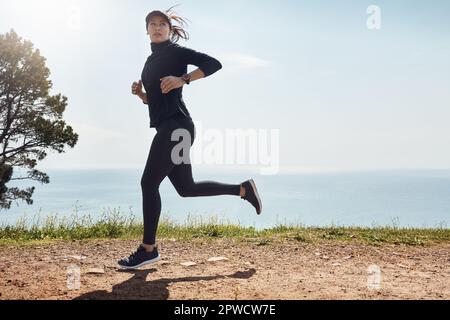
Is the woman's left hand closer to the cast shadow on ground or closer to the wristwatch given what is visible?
the wristwatch

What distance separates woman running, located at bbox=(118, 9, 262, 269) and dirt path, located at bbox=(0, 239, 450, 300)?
2.11ft

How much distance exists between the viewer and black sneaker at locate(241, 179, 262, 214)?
5750mm

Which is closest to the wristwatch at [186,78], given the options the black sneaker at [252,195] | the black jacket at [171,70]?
the black jacket at [171,70]

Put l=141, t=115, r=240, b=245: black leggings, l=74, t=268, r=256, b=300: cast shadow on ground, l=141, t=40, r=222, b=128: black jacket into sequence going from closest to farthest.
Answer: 1. l=74, t=268, r=256, b=300: cast shadow on ground
2. l=141, t=115, r=240, b=245: black leggings
3. l=141, t=40, r=222, b=128: black jacket

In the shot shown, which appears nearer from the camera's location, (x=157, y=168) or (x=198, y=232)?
(x=157, y=168)

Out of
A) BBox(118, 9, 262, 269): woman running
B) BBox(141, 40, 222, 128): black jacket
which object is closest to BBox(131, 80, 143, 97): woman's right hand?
BBox(118, 9, 262, 269): woman running

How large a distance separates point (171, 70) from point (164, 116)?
0.57 metres

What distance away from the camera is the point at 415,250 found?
704 centimetres

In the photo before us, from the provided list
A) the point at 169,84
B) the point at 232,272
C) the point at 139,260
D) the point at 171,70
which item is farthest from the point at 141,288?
the point at 171,70

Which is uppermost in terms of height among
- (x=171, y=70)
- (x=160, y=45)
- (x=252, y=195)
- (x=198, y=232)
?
(x=160, y=45)

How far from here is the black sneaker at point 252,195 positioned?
18.9ft

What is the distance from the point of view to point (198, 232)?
332 inches

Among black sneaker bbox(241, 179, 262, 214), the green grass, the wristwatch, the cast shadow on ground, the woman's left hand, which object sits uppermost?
the wristwatch

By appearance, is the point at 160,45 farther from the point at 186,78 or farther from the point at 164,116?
the point at 164,116
